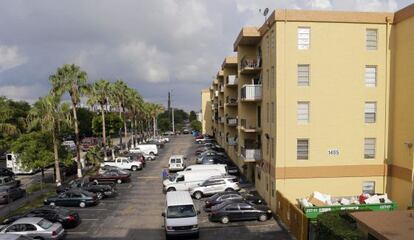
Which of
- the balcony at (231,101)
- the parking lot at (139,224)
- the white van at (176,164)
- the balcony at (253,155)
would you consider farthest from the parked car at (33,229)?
the balcony at (231,101)

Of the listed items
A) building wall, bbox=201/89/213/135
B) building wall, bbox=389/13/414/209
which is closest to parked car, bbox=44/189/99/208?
building wall, bbox=389/13/414/209

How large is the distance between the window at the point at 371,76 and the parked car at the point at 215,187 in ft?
46.1

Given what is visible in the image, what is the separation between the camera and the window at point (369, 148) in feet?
98.4

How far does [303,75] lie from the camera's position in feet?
95.8

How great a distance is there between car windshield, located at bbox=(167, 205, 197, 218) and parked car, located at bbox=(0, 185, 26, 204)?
1769cm

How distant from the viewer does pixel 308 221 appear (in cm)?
2284

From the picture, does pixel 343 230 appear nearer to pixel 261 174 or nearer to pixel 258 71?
pixel 261 174

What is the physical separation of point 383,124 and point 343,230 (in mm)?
15627

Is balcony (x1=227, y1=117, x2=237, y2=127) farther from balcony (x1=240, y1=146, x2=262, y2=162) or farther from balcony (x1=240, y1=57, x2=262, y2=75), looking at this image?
balcony (x1=240, y1=146, x2=262, y2=162)

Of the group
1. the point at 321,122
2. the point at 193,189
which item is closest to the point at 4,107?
the point at 193,189

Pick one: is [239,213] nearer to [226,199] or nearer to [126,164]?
[226,199]

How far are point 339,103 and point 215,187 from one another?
13323mm

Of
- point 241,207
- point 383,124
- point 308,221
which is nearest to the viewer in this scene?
point 308,221

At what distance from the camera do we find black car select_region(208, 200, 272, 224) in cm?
2773
